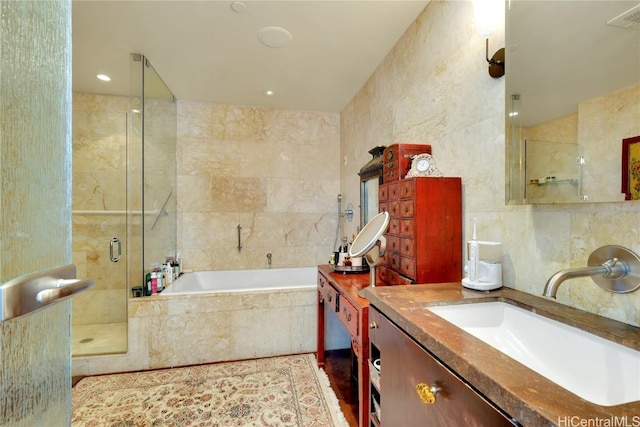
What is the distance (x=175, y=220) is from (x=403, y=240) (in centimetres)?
277

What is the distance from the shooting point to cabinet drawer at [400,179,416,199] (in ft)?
4.23

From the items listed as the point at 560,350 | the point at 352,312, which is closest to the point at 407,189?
the point at 352,312

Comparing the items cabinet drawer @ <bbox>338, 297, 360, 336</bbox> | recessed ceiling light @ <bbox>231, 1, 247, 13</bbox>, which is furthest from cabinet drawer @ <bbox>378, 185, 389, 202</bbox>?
recessed ceiling light @ <bbox>231, 1, 247, 13</bbox>

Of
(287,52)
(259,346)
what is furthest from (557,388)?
(287,52)

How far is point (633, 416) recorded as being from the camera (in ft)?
1.28

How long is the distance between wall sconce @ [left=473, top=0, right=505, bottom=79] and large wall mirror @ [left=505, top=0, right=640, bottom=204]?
59mm

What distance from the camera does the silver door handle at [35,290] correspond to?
0.42m

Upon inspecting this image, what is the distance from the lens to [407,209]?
133 centimetres

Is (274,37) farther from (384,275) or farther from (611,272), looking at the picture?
(611,272)

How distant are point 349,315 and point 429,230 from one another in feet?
1.96

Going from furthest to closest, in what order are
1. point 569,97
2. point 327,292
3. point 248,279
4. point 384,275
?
1. point 248,279
2. point 327,292
3. point 384,275
4. point 569,97

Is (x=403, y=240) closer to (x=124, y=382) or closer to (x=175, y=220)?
A: (x=124, y=382)

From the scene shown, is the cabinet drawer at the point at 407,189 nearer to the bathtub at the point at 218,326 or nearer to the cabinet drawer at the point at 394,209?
the cabinet drawer at the point at 394,209

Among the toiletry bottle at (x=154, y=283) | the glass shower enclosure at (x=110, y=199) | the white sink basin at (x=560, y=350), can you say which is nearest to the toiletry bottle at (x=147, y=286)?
the toiletry bottle at (x=154, y=283)
